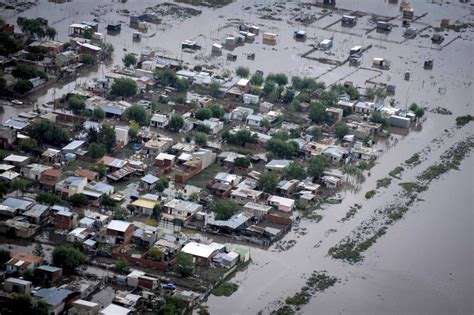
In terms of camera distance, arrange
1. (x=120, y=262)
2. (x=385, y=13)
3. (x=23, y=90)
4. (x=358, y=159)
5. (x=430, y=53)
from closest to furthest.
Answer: (x=120, y=262) → (x=358, y=159) → (x=23, y=90) → (x=430, y=53) → (x=385, y=13)

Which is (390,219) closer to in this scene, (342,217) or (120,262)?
(342,217)

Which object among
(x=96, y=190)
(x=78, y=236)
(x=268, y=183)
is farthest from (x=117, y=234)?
(x=268, y=183)

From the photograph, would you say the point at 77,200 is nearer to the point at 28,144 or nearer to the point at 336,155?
the point at 28,144

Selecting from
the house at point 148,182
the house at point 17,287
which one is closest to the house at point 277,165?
the house at point 148,182

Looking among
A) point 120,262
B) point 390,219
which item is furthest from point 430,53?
point 120,262

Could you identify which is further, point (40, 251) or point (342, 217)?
point (342, 217)

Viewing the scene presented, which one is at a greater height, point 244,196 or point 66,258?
point 66,258

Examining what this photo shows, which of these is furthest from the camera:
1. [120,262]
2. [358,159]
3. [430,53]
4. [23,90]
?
[430,53]
